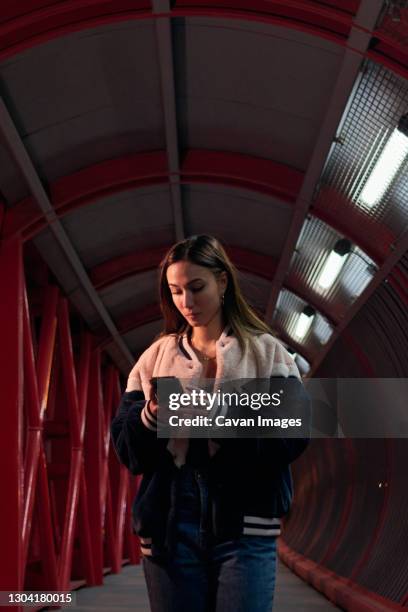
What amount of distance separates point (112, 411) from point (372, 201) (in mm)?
13136

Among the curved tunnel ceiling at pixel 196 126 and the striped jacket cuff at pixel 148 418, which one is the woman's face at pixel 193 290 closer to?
the striped jacket cuff at pixel 148 418

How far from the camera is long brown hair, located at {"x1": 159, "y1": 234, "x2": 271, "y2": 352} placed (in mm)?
2969

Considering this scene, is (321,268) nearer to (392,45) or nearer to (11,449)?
(11,449)

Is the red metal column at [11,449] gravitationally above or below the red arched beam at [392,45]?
below

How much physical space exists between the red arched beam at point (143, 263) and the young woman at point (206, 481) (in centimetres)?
1073

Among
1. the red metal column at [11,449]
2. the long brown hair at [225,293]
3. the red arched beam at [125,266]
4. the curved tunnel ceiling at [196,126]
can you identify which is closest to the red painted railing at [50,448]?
the red metal column at [11,449]

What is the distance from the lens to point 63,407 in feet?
57.3

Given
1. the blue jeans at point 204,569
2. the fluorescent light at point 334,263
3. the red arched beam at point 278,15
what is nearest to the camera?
the blue jeans at point 204,569

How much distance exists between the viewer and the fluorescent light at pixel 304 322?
609 inches

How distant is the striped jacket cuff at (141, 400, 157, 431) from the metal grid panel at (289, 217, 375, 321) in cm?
835

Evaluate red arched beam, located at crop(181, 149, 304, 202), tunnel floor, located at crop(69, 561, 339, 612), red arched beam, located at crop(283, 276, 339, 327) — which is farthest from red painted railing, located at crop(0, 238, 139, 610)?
red arched beam, located at crop(283, 276, 339, 327)

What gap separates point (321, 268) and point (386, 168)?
167 inches

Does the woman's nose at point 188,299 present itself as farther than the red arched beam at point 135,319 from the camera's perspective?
No

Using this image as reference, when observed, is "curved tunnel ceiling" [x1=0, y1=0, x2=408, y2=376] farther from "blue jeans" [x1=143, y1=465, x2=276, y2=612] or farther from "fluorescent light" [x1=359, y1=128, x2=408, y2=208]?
"blue jeans" [x1=143, y1=465, x2=276, y2=612]
